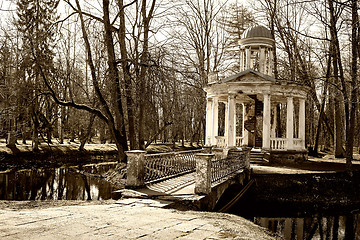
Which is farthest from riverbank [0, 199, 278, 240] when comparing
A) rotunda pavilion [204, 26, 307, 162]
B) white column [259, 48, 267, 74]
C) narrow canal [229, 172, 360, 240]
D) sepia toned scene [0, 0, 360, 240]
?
white column [259, 48, 267, 74]

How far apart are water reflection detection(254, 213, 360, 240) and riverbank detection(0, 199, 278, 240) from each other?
13.3ft

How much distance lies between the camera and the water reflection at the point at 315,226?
34.2 feet

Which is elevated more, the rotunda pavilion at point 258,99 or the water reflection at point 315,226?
the rotunda pavilion at point 258,99

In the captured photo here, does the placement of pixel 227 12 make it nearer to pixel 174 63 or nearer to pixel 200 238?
pixel 174 63

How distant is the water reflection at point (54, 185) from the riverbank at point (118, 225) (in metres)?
6.83

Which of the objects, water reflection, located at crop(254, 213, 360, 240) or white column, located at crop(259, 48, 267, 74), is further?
white column, located at crop(259, 48, 267, 74)

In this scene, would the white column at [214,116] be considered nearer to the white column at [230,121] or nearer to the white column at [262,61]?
the white column at [230,121]

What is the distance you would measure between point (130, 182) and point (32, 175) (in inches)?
436

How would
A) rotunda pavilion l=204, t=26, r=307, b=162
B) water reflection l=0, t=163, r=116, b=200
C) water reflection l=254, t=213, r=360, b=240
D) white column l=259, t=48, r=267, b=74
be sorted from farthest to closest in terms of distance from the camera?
white column l=259, t=48, r=267, b=74 < rotunda pavilion l=204, t=26, r=307, b=162 < water reflection l=0, t=163, r=116, b=200 < water reflection l=254, t=213, r=360, b=240

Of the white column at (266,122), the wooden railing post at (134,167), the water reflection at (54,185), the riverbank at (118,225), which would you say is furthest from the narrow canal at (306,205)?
the water reflection at (54,185)

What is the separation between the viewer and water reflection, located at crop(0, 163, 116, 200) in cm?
1392

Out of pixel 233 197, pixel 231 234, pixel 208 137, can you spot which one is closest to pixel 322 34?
pixel 208 137

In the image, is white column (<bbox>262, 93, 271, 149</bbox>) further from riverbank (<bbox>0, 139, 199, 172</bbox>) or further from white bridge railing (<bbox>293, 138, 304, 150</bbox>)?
riverbank (<bbox>0, 139, 199, 172</bbox>)

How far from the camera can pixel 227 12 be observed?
108ft
